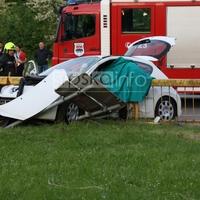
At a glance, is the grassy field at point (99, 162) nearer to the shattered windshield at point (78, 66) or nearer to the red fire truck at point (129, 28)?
the shattered windshield at point (78, 66)

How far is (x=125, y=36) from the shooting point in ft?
58.5

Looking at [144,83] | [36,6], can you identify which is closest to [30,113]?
[144,83]

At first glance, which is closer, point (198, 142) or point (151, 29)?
point (198, 142)

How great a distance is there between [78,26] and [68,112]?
21.8 feet

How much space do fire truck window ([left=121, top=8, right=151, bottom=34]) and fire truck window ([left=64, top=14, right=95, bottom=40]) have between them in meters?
1.09

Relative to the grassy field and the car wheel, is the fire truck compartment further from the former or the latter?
the grassy field

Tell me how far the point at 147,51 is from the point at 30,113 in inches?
192

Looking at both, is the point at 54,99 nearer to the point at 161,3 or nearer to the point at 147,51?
the point at 147,51

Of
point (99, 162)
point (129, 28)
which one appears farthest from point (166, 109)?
point (99, 162)

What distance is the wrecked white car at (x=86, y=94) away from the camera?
12.0 meters

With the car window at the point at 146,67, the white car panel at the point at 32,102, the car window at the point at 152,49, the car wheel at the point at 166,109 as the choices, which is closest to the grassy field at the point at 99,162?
the white car panel at the point at 32,102

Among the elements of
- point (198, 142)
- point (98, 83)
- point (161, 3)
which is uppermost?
point (161, 3)

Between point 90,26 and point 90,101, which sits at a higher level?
point 90,26

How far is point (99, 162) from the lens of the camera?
8414 millimetres
